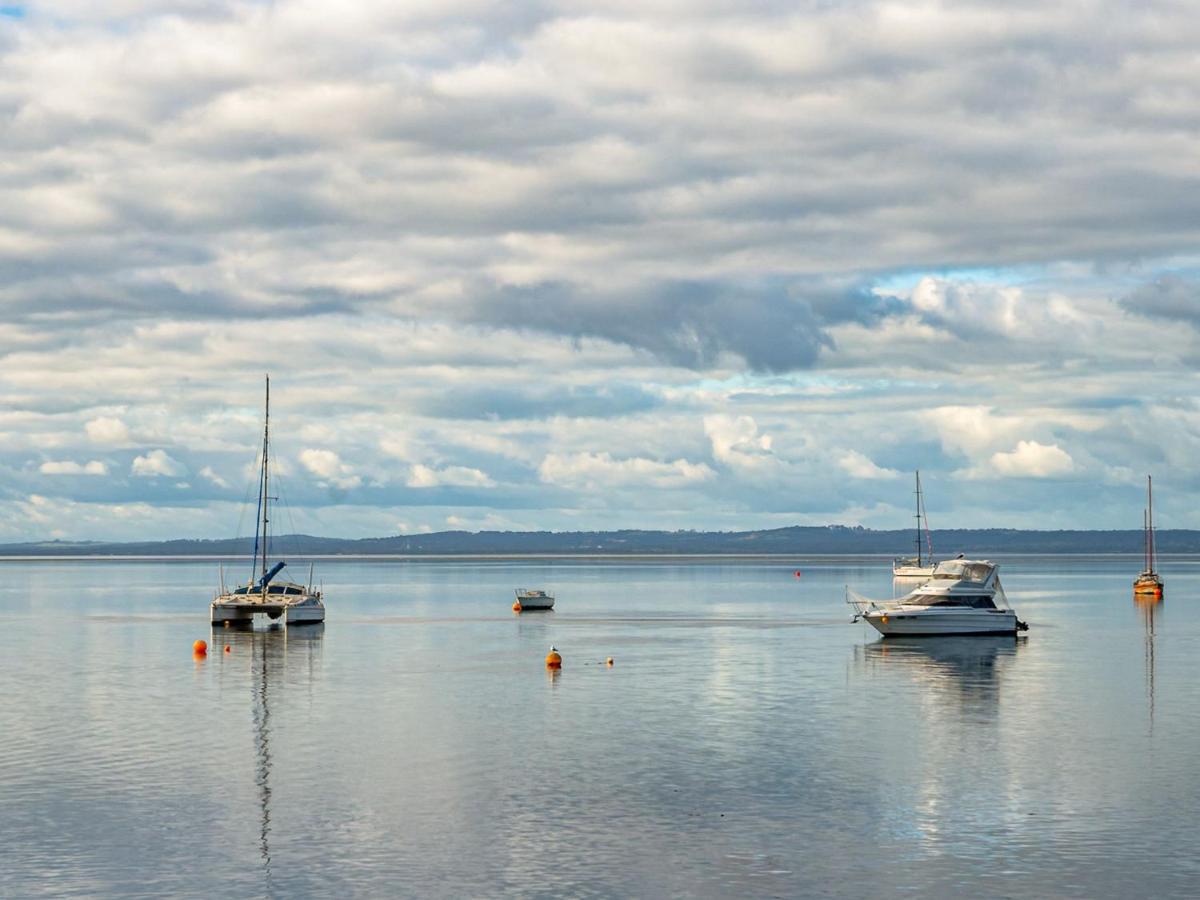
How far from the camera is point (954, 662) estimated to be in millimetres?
109625

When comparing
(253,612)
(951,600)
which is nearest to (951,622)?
(951,600)

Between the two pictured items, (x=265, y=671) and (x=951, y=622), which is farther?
(x=951, y=622)

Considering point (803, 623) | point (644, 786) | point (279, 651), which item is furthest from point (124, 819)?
point (803, 623)

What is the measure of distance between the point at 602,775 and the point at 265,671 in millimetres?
50885

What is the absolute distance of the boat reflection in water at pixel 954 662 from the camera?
87.1m

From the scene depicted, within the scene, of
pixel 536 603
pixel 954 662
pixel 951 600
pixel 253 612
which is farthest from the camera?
pixel 536 603

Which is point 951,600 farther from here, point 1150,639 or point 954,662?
point 954,662

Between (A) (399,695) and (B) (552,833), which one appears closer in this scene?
(B) (552,833)

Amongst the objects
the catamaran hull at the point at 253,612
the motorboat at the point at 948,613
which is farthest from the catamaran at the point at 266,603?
the motorboat at the point at 948,613

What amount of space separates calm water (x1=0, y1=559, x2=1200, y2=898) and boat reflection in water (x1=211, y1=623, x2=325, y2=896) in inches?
16.1

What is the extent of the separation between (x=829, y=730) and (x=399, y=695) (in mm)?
26884

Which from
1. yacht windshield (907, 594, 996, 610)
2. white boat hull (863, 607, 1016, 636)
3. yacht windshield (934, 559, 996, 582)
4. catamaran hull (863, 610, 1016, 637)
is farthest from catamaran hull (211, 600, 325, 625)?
yacht windshield (934, 559, 996, 582)

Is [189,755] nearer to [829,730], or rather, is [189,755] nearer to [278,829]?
[278,829]

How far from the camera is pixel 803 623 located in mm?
158125
